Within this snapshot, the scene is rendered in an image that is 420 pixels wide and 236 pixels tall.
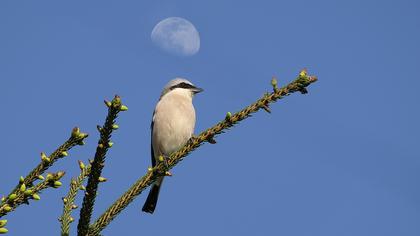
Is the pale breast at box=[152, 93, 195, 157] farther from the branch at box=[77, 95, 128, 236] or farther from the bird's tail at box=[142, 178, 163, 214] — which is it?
the branch at box=[77, 95, 128, 236]

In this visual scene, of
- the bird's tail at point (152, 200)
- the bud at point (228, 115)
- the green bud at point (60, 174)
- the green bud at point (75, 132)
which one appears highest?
the bird's tail at point (152, 200)

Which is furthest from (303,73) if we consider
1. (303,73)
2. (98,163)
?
(98,163)

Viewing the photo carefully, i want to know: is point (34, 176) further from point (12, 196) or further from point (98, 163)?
point (98, 163)

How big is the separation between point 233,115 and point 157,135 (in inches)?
172

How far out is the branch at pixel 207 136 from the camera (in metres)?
2.86

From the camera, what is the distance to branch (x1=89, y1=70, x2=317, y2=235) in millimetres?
2861

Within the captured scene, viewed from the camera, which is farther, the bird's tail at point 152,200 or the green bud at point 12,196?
the bird's tail at point 152,200

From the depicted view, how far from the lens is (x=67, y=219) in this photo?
2.74 metres

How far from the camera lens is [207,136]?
3.56m

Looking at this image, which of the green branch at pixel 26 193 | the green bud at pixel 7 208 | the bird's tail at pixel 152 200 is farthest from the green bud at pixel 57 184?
the bird's tail at pixel 152 200

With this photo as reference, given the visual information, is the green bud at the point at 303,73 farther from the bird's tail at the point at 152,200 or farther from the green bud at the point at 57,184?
the bird's tail at the point at 152,200

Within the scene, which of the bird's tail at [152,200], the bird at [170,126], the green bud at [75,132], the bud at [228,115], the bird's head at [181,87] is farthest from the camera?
the bird's head at [181,87]

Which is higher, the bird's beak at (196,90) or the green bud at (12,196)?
the bird's beak at (196,90)

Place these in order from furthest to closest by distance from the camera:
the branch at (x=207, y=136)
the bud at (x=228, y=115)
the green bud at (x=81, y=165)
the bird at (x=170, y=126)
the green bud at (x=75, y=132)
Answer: the bird at (x=170, y=126), the bud at (x=228, y=115), the green bud at (x=81, y=165), the branch at (x=207, y=136), the green bud at (x=75, y=132)
